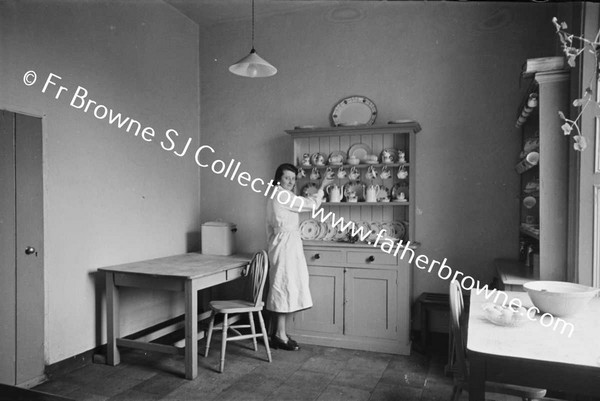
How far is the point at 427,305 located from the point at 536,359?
101 inches

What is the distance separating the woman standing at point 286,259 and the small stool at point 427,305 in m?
1.04

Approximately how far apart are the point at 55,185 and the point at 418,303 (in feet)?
11.1

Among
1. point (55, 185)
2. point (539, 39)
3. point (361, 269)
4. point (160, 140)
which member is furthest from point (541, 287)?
point (160, 140)

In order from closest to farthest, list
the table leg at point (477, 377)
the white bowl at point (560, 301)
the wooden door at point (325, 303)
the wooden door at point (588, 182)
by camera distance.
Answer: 1. the table leg at point (477, 377)
2. the white bowl at point (560, 301)
3. the wooden door at point (588, 182)
4. the wooden door at point (325, 303)

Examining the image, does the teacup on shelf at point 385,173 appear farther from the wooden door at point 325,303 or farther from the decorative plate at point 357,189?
the wooden door at point 325,303

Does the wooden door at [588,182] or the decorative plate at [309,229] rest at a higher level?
the wooden door at [588,182]

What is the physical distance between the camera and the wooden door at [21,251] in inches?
129

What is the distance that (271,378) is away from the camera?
367 cm

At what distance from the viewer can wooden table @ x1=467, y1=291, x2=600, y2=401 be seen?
1715 mm

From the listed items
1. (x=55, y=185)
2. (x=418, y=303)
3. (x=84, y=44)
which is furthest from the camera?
(x=418, y=303)

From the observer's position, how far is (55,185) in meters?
3.69

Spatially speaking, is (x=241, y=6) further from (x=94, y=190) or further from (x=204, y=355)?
(x=204, y=355)

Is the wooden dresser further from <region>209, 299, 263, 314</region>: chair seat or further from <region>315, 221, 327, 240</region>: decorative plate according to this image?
<region>209, 299, 263, 314</region>: chair seat

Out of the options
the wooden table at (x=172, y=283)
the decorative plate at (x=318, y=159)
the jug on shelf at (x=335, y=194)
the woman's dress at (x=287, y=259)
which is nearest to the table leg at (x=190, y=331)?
the wooden table at (x=172, y=283)
